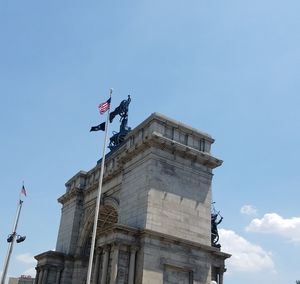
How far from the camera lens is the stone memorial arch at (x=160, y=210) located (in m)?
27.1

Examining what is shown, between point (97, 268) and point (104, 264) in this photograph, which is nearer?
point (104, 264)

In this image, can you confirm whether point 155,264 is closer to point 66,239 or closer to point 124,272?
point 124,272

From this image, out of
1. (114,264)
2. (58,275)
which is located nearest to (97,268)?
(114,264)

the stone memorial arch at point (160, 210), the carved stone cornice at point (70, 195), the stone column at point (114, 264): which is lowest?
the stone column at point (114, 264)

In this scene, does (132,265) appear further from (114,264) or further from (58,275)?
(58,275)

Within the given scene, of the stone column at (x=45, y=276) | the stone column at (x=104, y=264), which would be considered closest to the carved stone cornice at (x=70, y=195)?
the stone column at (x=45, y=276)

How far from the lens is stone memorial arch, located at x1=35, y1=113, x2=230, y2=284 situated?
27.1 metres

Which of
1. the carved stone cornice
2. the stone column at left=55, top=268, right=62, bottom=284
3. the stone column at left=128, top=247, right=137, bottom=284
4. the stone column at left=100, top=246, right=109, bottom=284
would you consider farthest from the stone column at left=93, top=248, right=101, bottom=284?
the carved stone cornice

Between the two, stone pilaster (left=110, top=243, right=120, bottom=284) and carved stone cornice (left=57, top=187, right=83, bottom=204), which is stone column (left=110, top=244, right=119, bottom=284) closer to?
stone pilaster (left=110, top=243, right=120, bottom=284)

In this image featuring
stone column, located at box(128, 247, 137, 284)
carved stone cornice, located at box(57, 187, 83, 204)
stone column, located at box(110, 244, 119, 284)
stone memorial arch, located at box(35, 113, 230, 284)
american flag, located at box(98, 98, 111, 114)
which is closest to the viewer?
stone column, located at box(110, 244, 119, 284)

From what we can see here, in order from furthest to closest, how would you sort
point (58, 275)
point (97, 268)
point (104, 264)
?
A: point (58, 275)
point (97, 268)
point (104, 264)

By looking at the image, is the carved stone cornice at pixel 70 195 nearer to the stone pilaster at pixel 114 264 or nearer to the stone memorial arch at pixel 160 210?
the stone memorial arch at pixel 160 210

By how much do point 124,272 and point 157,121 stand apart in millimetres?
10520

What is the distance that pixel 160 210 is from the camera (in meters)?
29.0
